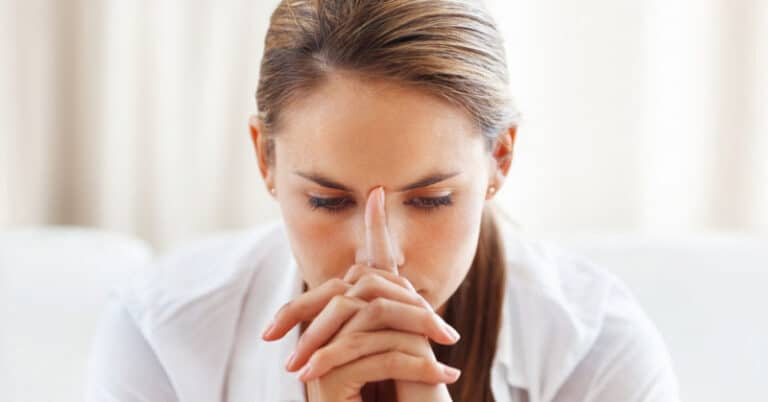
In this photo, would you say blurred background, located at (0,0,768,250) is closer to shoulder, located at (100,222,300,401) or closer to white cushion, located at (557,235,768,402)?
white cushion, located at (557,235,768,402)

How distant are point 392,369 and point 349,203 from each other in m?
0.14

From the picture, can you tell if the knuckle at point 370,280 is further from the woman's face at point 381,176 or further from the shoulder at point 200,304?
the shoulder at point 200,304

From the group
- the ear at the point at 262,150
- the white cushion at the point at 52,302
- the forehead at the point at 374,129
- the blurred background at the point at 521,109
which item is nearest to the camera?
the forehead at the point at 374,129

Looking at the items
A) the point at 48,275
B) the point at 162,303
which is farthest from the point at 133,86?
the point at 162,303

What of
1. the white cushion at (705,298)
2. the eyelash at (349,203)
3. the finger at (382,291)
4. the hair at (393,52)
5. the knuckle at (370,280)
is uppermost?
the hair at (393,52)

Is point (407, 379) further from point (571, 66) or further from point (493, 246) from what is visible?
point (571, 66)

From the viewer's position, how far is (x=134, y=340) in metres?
0.96

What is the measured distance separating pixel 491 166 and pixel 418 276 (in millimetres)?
123

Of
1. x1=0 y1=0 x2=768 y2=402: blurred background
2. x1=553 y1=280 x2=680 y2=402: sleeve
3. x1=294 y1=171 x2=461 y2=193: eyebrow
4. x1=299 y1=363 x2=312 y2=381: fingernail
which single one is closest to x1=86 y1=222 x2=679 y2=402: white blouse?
x1=553 y1=280 x2=680 y2=402: sleeve

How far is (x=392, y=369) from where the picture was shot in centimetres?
78

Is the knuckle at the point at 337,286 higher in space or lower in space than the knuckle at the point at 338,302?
higher

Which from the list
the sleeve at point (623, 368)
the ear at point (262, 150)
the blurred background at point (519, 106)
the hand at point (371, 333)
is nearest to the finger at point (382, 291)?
the hand at point (371, 333)

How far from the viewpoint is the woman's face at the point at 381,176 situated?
2.48 ft

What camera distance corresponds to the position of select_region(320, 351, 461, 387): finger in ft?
2.56
